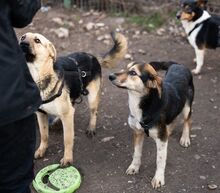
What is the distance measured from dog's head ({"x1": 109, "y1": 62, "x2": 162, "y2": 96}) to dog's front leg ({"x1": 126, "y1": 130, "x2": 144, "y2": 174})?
0.64 meters

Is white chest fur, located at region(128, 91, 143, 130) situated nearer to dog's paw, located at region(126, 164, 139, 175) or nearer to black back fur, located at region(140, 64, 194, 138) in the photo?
black back fur, located at region(140, 64, 194, 138)

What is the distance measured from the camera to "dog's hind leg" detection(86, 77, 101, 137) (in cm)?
457

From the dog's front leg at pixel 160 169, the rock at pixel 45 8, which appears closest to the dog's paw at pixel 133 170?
the dog's front leg at pixel 160 169

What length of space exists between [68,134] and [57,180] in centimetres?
47

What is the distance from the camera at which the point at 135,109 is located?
12.0ft

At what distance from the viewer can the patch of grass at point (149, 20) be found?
7.60m

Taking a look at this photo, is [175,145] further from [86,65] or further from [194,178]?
[86,65]

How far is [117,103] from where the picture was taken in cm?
554

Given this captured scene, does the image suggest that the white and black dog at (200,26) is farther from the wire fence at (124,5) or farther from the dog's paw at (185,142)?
the dog's paw at (185,142)

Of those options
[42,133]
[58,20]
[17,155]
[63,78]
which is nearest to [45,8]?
[58,20]

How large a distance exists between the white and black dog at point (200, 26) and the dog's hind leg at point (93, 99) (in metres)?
2.19

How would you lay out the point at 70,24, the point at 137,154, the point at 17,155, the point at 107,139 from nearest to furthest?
1. the point at 17,155
2. the point at 137,154
3. the point at 107,139
4. the point at 70,24

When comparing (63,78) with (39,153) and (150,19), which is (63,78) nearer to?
(39,153)

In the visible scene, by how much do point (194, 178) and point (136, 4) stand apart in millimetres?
4653
